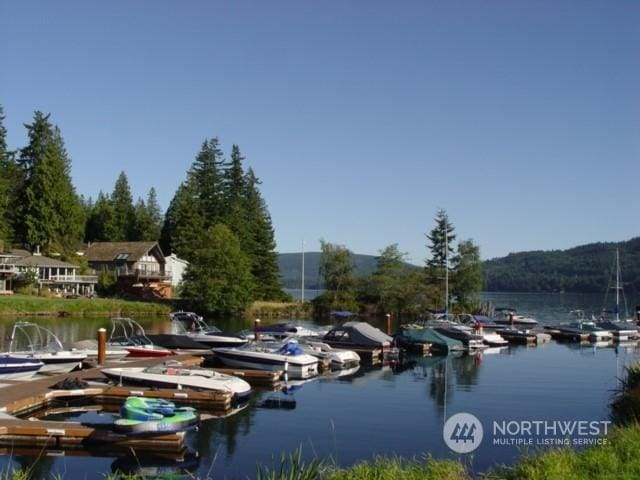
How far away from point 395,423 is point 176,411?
693 cm

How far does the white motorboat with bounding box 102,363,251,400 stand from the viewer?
23.3 m

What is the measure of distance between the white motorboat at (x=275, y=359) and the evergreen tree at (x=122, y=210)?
72009mm

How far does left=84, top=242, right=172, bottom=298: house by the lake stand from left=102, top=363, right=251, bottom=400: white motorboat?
56262 millimetres

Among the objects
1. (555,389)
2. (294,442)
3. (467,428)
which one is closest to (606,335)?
(555,389)

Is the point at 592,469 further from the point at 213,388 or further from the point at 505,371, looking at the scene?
the point at 505,371

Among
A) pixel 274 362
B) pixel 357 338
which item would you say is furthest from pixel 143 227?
pixel 274 362

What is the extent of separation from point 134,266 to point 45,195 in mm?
13092

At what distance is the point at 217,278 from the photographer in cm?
7131

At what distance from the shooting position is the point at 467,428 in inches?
801

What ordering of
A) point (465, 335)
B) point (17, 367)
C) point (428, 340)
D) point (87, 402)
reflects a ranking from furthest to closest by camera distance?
point (465, 335) < point (428, 340) < point (17, 367) < point (87, 402)

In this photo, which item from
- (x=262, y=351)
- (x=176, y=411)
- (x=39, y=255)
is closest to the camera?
(x=176, y=411)

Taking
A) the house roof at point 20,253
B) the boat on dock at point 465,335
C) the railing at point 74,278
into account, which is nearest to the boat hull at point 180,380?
the boat on dock at point 465,335

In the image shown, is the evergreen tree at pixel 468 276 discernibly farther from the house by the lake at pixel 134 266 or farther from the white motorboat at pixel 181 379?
the white motorboat at pixel 181 379

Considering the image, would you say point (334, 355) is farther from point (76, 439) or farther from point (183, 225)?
point (183, 225)
